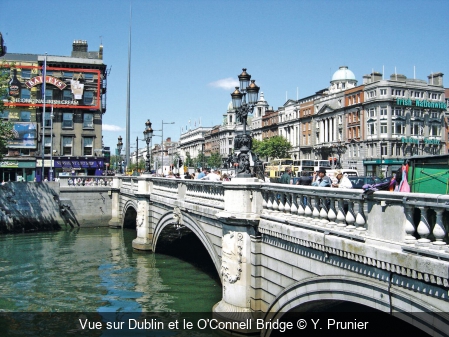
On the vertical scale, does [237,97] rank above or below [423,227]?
above

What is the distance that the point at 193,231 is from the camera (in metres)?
18.2

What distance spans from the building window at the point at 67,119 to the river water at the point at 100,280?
2638cm

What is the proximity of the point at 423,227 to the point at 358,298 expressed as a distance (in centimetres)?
206

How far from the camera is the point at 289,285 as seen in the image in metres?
10.4

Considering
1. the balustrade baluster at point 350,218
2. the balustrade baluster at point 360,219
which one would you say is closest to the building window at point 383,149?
the balustrade baluster at point 350,218

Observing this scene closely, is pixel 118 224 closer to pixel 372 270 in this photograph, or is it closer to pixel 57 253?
pixel 57 253

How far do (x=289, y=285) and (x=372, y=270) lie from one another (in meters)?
3.25

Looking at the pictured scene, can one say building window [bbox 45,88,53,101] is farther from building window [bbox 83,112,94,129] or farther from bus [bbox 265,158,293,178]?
bus [bbox 265,158,293,178]

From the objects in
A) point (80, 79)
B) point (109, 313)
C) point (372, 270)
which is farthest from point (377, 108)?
point (372, 270)

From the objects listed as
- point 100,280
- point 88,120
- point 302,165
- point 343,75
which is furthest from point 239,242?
point 343,75

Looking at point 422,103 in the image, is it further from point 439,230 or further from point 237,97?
point 439,230

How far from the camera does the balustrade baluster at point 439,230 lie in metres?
6.19

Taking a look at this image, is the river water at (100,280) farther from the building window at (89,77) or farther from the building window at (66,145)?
the building window at (89,77)

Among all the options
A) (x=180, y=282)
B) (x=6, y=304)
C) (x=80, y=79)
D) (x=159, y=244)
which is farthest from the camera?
(x=80, y=79)
